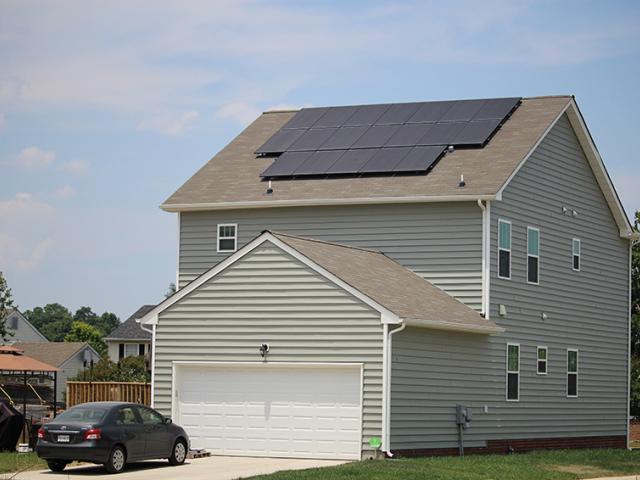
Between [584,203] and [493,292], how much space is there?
23.2ft

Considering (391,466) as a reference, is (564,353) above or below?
above

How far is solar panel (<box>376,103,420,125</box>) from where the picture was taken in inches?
1494

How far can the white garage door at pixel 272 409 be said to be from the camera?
29297mm

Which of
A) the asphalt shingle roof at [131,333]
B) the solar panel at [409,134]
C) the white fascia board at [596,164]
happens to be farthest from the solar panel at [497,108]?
the asphalt shingle roof at [131,333]

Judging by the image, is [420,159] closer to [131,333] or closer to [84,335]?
[131,333]

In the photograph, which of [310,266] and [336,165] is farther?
[336,165]

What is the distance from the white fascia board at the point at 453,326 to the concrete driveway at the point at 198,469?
3.49 m

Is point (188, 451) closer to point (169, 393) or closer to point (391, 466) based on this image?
point (169, 393)

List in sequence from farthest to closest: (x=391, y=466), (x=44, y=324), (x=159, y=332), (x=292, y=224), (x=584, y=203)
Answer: (x=44, y=324) → (x=584, y=203) → (x=292, y=224) → (x=159, y=332) → (x=391, y=466)

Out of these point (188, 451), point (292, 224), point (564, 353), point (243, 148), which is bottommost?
point (188, 451)

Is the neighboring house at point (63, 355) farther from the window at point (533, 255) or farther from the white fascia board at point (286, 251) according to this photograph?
the white fascia board at point (286, 251)

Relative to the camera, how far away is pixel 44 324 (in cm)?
15688

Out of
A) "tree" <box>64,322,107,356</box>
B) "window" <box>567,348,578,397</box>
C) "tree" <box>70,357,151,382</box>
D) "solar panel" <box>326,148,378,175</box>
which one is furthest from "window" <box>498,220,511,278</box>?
"tree" <box>64,322,107,356</box>

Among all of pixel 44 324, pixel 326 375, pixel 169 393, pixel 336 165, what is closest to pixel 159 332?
pixel 169 393
